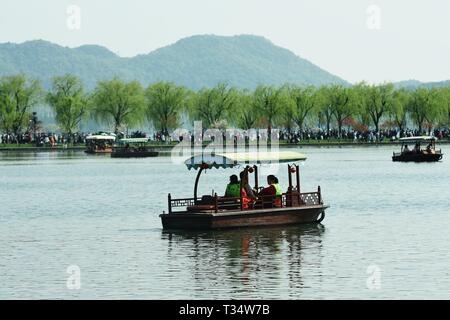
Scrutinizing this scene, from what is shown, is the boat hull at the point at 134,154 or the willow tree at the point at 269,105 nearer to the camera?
the boat hull at the point at 134,154

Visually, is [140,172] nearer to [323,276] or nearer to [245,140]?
[245,140]

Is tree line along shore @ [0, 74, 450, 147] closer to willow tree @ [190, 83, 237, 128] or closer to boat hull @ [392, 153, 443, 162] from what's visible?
willow tree @ [190, 83, 237, 128]

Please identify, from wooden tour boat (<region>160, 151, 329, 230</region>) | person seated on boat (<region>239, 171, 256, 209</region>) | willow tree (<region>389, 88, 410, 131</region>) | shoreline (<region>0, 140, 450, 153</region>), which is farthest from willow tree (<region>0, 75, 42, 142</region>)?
person seated on boat (<region>239, 171, 256, 209</region>)

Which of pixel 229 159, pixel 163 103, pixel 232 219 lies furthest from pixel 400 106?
pixel 232 219

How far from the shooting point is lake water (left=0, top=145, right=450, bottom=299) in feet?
94.8

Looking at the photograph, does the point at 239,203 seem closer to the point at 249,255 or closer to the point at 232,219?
the point at 232,219

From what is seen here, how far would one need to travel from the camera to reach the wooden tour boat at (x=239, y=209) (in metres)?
40.2

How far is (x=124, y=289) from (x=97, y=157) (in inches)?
4310

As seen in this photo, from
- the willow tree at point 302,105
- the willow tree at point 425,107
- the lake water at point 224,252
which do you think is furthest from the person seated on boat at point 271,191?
the willow tree at point 425,107

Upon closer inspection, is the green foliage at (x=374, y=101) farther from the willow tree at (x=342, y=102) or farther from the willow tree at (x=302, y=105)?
the willow tree at (x=302, y=105)

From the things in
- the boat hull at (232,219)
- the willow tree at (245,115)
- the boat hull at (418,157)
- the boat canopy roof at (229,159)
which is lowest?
the boat hull at (232,219)

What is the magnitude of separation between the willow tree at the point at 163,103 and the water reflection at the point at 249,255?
438 feet
